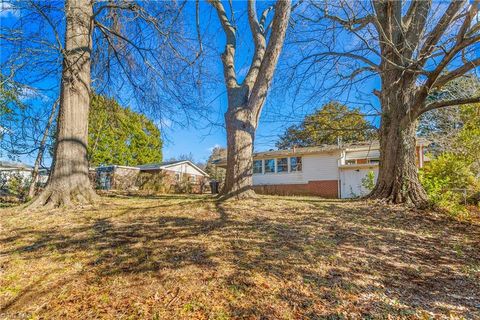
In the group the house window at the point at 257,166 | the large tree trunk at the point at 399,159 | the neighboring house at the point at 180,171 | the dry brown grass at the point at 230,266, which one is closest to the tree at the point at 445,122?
the large tree trunk at the point at 399,159

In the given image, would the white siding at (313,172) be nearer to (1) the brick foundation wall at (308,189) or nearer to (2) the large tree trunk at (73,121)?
(1) the brick foundation wall at (308,189)

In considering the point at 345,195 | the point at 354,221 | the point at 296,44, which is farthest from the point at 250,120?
the point at 345,195

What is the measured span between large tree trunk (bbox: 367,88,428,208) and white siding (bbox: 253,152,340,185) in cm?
925

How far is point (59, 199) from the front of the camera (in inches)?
185

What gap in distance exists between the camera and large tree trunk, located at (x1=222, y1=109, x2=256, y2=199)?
216 inches

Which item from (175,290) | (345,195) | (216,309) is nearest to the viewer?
(216,309)

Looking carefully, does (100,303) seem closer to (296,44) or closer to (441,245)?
(441,245)

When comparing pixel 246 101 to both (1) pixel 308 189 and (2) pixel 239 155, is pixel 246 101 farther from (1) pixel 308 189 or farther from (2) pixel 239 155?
(1) pixel 308 189

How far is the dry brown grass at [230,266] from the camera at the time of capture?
6.44ft

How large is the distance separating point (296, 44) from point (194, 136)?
3458 millimetres

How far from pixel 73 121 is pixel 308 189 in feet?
43.1

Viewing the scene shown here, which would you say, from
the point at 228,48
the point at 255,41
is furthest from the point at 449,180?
the point at 228,48

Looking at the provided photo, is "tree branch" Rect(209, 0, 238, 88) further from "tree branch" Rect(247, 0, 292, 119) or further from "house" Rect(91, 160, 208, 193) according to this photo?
"house" Rect(91, 160, 208, 193)

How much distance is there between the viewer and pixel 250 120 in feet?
19.1
